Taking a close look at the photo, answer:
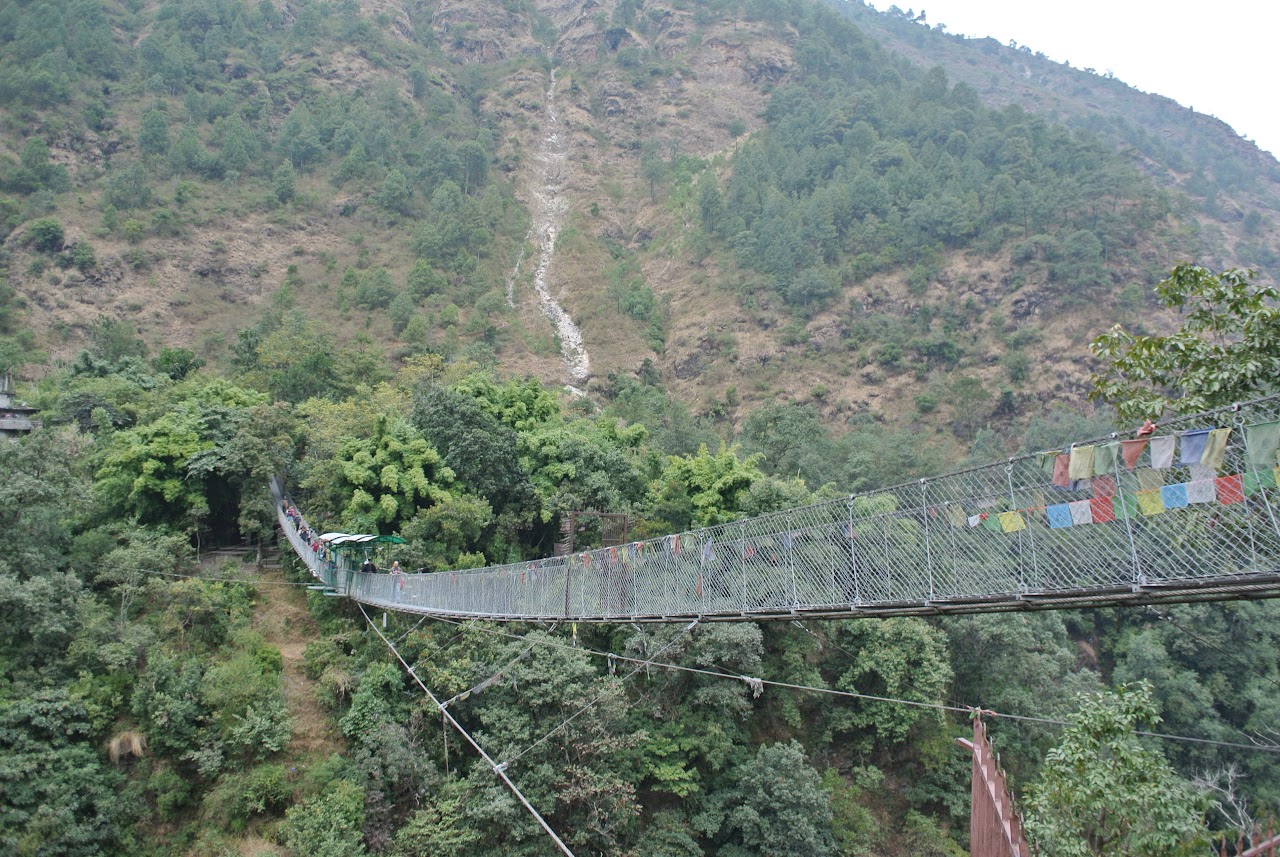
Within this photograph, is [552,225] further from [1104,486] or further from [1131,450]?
[1131,450]

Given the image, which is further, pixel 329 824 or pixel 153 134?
pixel 153 134

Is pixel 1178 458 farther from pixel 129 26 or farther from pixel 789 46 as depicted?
pixel 789 46

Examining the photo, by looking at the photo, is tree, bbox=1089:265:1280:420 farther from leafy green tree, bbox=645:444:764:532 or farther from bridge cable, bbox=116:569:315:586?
bridge cable, bbox=116:569:315:586

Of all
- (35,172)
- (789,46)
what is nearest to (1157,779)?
(35,172)

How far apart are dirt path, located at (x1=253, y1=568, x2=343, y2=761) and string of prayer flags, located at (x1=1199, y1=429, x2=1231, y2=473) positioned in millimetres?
9983

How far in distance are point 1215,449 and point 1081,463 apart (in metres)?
0.55

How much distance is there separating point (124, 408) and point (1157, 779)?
57.6 ft

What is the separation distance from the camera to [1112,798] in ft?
22.2

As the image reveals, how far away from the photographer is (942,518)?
4.58 metres

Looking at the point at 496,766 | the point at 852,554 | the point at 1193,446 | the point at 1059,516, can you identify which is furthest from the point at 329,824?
the point at 1193,446

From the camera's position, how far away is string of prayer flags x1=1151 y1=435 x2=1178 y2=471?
3422mm

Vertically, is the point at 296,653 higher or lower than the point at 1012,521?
lower

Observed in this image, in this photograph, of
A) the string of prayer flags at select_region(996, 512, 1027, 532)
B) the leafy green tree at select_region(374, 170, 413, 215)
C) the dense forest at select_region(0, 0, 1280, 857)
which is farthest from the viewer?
the leafy green tree at select_region(374, 170, 413, 215)

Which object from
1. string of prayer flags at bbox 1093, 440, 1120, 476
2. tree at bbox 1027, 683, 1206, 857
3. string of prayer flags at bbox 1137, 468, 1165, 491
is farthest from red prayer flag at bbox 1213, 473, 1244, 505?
tree at bbox 1027, 683, 1206, 857
